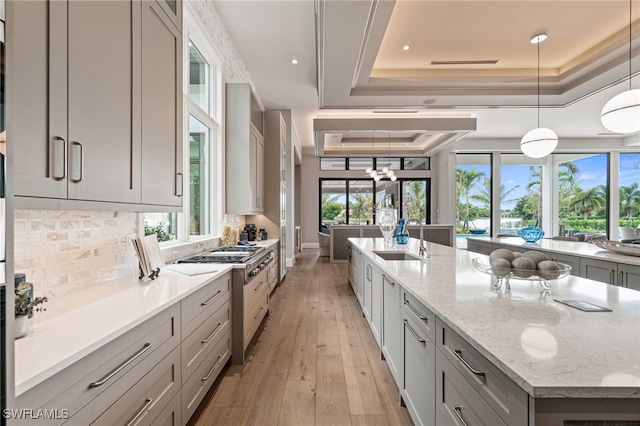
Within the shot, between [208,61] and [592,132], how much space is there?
33.4ft

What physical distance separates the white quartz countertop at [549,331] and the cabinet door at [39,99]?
4.76 feet

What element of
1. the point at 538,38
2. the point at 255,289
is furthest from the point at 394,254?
the point at 538,38

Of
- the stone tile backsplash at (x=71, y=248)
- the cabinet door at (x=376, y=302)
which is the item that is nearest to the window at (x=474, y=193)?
the cabinet door at (x=376, y=302)

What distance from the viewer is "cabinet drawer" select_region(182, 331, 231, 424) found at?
164cm

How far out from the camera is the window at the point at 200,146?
9.51 ft

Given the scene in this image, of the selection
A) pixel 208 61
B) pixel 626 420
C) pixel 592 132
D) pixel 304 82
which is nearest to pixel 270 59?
pixel 304 82

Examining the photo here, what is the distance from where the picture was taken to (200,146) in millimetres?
3477

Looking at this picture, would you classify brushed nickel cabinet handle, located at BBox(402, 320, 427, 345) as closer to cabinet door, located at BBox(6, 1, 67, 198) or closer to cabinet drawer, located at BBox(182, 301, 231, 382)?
cabinet drawer, located at BBox(182, 301, 231, 382)

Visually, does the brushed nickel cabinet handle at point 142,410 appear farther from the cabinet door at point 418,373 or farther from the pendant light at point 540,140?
the pendant light at point 540,140

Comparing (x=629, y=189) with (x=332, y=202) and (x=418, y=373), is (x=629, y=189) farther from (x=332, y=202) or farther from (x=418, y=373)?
(x=418, y=373)

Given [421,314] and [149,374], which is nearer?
[149,374]

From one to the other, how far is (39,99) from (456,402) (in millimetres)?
1762

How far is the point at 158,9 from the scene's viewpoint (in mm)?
1724

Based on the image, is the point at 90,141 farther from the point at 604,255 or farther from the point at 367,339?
the point at 604,255
